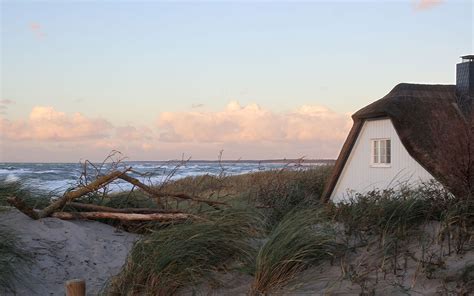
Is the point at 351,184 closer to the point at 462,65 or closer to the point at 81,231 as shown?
the point at 462,65

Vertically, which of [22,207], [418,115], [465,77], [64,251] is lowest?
[64,251]

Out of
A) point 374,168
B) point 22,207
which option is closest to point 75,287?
point 22,207

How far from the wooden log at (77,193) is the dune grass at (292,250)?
11.1 ft

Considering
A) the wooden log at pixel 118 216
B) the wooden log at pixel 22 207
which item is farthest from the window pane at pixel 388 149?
the wooden log at pixel 22 207

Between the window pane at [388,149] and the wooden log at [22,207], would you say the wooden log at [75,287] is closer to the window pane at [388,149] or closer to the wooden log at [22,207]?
the wooden log at [22,207]

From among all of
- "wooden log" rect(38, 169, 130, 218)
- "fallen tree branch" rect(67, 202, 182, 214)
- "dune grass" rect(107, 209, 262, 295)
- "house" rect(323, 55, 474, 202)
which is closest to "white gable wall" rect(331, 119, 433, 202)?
"house" rect(323, 55, 474, 202)

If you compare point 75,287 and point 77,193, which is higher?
point 77,193

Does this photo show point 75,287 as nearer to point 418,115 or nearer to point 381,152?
point 418,115

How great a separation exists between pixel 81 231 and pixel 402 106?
31.6ft

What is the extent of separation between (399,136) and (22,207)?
9726mm

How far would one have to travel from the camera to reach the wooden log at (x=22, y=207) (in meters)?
8.80

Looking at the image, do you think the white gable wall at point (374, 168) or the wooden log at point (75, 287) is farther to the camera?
the white gable wall at point (374, 168)

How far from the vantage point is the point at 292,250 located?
22.3ft

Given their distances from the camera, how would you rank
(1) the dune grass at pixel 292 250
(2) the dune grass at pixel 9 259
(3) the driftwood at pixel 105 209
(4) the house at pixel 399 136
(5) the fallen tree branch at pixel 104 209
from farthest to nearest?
1. (4) the house at pixel 399 136
2. (5) the fallen tree branch at pixel 104 209
3. (3) the driftwood at pixel 105 209
4. (2) the dune grass at pixel 9 259
5. (1) the dune grass at pixel 292 250
